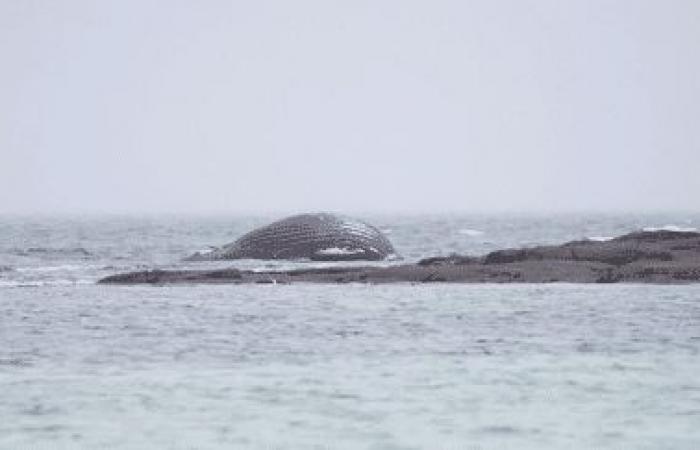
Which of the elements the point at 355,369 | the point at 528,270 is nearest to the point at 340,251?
the point at 528,270

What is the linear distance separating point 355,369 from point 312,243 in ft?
150

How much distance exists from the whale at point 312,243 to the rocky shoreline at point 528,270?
572 inches

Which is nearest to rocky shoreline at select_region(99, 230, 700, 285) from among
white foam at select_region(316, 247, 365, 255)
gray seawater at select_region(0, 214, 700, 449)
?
gray seawater at select_region(0, 214, 700, 449)

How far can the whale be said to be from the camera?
2603 inches

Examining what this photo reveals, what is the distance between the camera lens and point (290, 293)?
1640 inches

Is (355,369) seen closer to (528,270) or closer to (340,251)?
(528,270)

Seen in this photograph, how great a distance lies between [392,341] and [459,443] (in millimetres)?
11757

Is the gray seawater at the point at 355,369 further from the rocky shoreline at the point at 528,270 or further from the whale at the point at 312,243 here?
the whale at the point at 312,243

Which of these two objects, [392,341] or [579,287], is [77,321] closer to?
[392,341]

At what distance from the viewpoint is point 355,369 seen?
2238cm

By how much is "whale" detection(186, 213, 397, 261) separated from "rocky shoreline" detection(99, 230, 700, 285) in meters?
14.5

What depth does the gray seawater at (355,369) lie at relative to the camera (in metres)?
16.1

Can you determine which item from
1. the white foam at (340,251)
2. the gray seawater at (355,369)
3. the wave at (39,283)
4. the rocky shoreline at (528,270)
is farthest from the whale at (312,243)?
the gray seawater at (355,369)

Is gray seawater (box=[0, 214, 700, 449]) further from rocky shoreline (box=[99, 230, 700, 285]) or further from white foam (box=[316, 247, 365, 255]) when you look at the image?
white foam (box=[316, 247, 365, 255])
